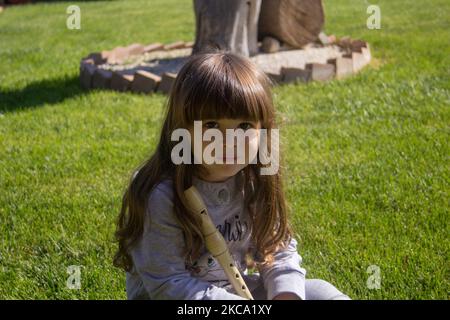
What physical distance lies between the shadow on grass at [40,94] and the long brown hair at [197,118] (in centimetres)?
336

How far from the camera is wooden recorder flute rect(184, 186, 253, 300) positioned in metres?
1.99

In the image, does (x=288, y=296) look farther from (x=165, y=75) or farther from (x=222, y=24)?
(x=222, y=24)

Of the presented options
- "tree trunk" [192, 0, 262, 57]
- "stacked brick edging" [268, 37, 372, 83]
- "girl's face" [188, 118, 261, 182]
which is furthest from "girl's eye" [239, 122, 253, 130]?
"tree trunk" [192, 0, 262, 57]

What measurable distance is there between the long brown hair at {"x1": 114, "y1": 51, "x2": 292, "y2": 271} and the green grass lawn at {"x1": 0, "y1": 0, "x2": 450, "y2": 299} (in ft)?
1.55

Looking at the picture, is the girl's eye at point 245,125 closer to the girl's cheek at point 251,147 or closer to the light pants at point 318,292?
the girl's cheek at point 251,147

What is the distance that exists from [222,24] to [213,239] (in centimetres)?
394

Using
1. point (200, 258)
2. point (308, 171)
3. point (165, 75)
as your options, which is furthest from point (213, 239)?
point (165, 75)

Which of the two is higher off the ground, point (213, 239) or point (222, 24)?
point (222, 24)

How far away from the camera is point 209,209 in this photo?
2.11 m

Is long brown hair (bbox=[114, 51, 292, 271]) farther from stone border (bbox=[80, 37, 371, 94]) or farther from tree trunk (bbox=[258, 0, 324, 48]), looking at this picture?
tree trunk (bbox=[258, 0, 324, 48])

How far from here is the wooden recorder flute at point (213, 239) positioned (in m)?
1.99

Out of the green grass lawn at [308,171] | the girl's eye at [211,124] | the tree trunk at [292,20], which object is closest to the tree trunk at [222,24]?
the tree trunk at [292,20]

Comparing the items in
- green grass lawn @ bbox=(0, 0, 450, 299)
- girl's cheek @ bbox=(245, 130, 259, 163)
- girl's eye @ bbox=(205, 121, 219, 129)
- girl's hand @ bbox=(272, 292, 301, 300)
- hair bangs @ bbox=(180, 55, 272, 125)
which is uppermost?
hair bangs @ bbox=(180, 55, 272, 125)
